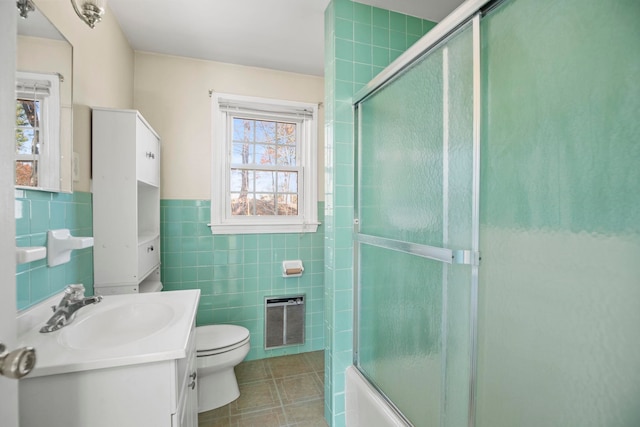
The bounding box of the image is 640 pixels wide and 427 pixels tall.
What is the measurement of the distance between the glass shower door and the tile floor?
0.53 meters

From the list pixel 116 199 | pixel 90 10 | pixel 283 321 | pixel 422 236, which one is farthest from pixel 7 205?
pixel 283 321

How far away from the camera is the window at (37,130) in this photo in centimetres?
100

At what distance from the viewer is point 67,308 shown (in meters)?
1.03

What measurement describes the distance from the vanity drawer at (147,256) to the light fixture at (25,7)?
1078mm

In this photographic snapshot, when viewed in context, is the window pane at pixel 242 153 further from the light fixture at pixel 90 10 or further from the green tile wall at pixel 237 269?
the light fixture at pixel 90 10

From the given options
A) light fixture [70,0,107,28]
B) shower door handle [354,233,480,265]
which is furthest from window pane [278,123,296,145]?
light fixture [70,0,107,28]

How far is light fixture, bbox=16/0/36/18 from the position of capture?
957 mm

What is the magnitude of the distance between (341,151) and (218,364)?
59.5 inches

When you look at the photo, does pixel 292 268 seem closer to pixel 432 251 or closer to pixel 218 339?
pixel 218 339

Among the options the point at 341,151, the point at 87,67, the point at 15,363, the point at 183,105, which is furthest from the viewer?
the point at 183,105

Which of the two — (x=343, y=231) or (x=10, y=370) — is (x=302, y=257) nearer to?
(x=343, y=231)

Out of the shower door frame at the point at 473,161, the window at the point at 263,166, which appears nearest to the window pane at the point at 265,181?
the window at the point at 263,166

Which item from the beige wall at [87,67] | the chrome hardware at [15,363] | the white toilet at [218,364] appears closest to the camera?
the chrome hardware at [15,363]

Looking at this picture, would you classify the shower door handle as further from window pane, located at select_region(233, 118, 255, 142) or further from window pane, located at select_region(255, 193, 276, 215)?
window pane, located at select_region(233, 118, 255, 142)
